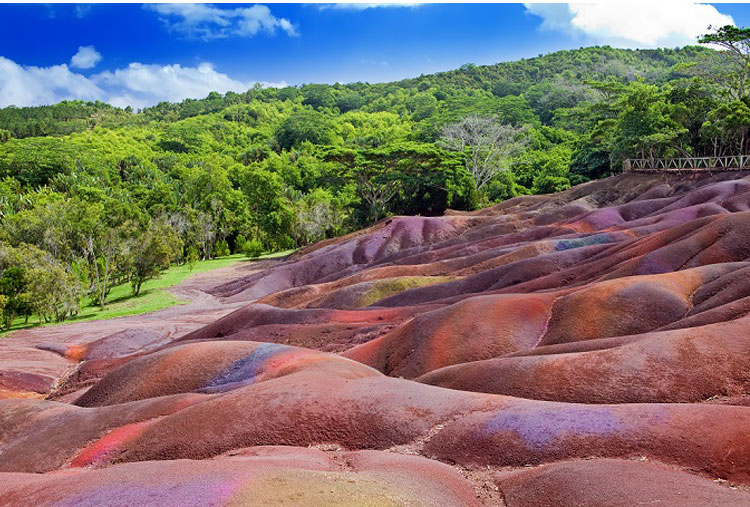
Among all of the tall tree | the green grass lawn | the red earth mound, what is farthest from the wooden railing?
the green grass lawn

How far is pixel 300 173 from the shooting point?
315 feet

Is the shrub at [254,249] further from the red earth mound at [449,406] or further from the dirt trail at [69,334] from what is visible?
the red earth mound at [449,406]

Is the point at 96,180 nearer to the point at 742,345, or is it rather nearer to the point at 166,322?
the point at 166,322

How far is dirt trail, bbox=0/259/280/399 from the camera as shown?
26.7 m

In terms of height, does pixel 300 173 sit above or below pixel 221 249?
above

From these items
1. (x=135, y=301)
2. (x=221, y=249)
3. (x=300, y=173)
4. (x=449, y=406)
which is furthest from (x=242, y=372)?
(x=300, y=173)

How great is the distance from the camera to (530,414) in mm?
10531

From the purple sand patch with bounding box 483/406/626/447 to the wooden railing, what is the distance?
1941 inches

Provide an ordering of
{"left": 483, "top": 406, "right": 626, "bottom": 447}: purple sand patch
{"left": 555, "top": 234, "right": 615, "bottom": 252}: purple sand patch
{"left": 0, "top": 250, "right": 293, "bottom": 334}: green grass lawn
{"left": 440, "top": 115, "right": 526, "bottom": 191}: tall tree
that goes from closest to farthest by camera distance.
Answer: {"left": 483, "top": 406, "right": 626, "bottom": 447}: purple sand patch < {"left": 555, "top": 234, "right": 615, "bottom": 252}: purple sand patch < {"left": 0, "top": 250, "right": 293, "bottom": 334}: green grass lawn < {"left": 440, "top": 115, "right": 526, "bottom": 191}: tall tree

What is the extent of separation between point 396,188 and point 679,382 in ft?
197

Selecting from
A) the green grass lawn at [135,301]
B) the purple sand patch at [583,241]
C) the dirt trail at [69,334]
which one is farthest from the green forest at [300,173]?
Answer: the purple sand patch at [583,241]

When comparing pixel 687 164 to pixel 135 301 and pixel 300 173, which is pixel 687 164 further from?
pixel 300 173

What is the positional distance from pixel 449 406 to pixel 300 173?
8705 cm

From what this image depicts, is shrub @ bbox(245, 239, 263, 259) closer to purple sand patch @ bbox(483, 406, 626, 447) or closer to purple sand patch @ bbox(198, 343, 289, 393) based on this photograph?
purple sand patch @ bbox(198, 343, 289, 393)
